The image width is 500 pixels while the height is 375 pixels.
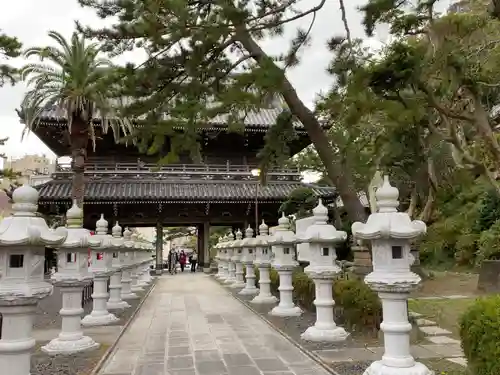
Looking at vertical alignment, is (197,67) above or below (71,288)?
above

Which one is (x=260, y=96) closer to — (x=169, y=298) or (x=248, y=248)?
(x=248, y=248)

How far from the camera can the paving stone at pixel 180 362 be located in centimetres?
561

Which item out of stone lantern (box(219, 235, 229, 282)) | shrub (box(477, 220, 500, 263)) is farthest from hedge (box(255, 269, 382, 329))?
stone lantern (box(219, 235, 229, 282))

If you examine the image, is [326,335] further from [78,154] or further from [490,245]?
[490,245]

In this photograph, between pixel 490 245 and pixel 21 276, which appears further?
pixel 490 245

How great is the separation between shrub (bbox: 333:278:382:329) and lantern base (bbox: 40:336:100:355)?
12.8 feet

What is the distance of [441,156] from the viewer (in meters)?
11.8

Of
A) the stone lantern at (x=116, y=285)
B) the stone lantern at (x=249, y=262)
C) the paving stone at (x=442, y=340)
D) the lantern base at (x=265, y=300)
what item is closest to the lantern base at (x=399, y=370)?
the paving stone at (x=442, y=340)

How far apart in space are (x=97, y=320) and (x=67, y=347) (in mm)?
2217

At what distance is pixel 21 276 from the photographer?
14.2ft

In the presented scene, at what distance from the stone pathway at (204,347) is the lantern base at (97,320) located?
0.49 metres

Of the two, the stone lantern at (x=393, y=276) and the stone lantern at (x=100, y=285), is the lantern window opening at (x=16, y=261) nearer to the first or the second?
the stone lantern at (x=393, y=276)

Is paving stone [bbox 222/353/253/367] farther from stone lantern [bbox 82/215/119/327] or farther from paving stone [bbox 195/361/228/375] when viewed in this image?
stone lantern [bbox 82/215/119/327]

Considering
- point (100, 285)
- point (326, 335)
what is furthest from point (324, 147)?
point (100, 285)
